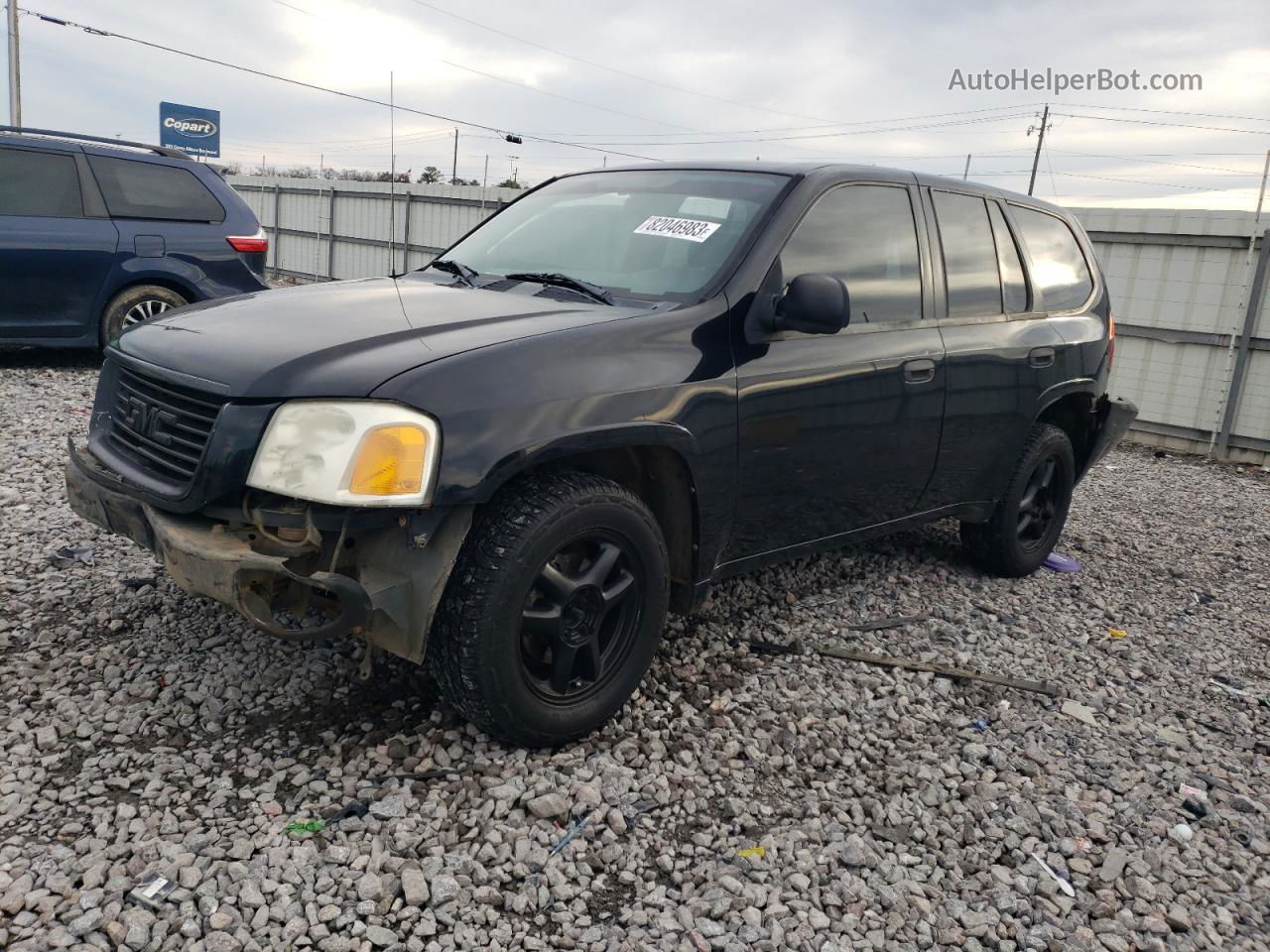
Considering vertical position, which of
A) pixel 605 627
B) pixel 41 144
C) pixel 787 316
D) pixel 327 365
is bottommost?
pixel 605 627

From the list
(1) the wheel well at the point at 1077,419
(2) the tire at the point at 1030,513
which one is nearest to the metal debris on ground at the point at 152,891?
(2) the tire at the point at 1030,513

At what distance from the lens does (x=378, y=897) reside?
93.0 inches

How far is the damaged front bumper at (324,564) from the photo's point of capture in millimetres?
2494

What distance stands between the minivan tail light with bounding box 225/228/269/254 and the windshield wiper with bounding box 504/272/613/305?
224 inches

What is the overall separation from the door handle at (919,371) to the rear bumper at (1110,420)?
1782mm

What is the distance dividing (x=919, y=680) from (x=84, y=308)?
7.18 meters

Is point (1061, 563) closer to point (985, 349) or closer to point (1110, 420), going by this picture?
point (1110, 420)

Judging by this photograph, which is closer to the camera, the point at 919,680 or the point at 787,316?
the point at 787,316

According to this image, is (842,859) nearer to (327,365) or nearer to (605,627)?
(605,627)

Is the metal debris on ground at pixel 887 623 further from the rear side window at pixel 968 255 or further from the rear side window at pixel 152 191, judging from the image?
the rear side window at pixel 152 191

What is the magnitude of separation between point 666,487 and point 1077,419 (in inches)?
119

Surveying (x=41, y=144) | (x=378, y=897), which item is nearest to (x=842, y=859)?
(x=378, y=897)

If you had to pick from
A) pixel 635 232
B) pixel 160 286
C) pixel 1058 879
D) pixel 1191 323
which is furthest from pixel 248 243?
pixel 1191 323

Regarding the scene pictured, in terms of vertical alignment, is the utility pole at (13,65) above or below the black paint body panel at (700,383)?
above
